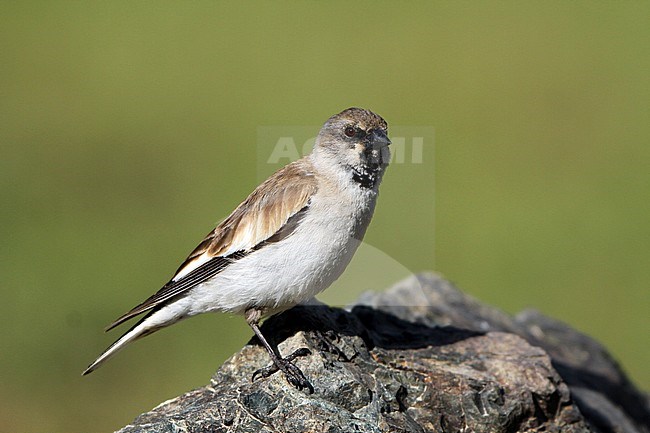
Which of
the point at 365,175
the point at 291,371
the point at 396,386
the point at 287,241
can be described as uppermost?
the point at 365,175

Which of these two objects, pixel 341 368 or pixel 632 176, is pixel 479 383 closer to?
pixel 341 368

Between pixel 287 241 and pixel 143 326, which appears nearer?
pixel 287 241

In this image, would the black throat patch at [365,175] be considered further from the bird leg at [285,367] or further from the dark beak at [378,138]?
the bird leg at [285,367]

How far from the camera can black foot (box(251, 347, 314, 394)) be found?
5.52 metres

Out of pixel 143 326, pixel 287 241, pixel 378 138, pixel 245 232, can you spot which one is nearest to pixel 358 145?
pixel 378 138

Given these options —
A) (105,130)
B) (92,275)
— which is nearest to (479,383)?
(92,275)

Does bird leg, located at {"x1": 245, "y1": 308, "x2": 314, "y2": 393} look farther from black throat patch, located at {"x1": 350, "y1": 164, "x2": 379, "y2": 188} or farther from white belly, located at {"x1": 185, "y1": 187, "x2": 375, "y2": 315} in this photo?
black throat patch, located at {"x1": 350, "y1": 164, "x2": 379, "y2": 188}

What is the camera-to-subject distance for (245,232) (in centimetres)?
622

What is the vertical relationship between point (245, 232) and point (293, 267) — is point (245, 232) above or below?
above

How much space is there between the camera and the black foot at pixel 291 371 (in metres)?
5.52

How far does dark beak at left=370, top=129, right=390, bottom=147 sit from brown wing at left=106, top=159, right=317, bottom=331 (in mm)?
505

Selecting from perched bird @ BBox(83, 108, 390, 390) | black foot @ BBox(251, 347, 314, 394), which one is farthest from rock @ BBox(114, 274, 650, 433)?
perched bird @ BBox(83, 108, 390, 390)

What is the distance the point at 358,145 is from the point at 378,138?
152mm

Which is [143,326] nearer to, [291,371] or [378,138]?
[291,371]
